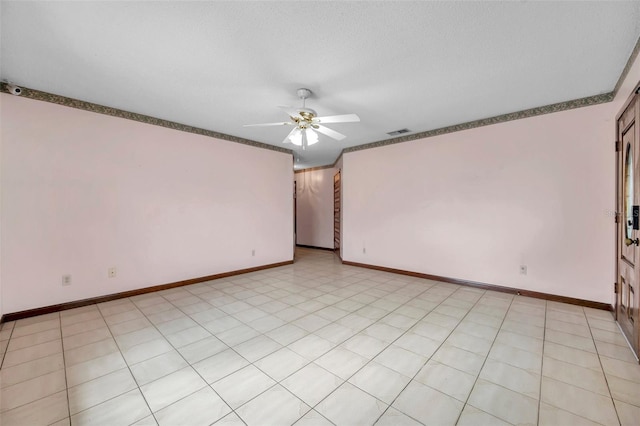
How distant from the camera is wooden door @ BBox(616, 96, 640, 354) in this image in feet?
7.08

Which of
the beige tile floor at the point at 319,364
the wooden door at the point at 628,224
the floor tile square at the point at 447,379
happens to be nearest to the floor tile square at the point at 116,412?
the beige tile floor at the point at 319,364

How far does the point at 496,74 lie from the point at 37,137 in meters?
5.14

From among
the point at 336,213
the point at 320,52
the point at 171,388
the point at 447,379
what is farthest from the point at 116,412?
the point at 336,213

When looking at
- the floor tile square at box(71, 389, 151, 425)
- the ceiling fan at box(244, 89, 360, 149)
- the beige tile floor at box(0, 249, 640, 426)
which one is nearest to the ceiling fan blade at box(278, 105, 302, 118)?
the ceiling fan at box(244, 89, 360, 149)

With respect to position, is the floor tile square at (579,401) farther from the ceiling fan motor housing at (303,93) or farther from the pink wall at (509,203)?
the ceiling fan motor housing at (303,93)

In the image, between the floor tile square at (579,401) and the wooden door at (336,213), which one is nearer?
the floor tile square at (579,401)

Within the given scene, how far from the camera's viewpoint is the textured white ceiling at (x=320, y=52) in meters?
1.77

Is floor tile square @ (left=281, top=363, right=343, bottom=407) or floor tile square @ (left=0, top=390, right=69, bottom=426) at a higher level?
floor tile square @ (left=281, top=363, right=343, bottom=407)

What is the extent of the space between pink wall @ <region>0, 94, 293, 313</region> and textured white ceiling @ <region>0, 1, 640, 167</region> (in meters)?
0.52

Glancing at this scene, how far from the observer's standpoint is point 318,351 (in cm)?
220

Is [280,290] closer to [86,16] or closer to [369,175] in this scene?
[369,175]

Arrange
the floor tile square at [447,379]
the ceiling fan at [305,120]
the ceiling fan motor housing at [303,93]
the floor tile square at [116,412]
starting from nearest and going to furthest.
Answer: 1. the floor tile square at [116,412]
2. the floor tile square at [447,379]
3. the ceiling fan at [305,120]
4. the ceiling fan motor housing at [303,93]

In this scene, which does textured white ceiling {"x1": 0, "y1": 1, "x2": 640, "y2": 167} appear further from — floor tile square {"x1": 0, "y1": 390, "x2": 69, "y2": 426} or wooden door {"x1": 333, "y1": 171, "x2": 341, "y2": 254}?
wooden door {"x1": 333, "y1": 171, "x2": 341, "y2": 254}

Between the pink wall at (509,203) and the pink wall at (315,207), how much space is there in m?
2.56
